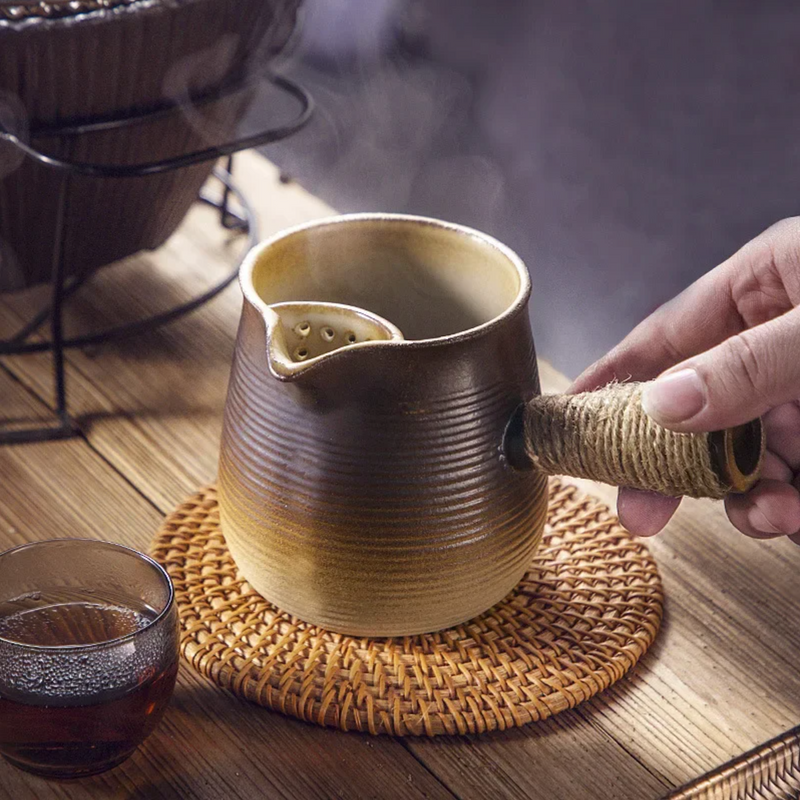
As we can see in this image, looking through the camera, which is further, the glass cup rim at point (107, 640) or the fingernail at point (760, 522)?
the fingernail at point (760, 522)

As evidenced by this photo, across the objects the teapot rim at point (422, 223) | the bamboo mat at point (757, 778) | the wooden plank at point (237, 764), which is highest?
the teapot rim at point (422, 223)

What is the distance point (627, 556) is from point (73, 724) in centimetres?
37

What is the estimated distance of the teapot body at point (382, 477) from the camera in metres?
0.56

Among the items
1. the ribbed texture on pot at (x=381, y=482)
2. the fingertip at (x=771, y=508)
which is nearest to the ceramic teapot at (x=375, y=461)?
the ribbed texture on pot at (x=381, y=482)

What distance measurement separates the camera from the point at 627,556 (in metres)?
0.71

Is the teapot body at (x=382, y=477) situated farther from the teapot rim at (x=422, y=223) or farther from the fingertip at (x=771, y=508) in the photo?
the fingertip at (x=771, y=508)

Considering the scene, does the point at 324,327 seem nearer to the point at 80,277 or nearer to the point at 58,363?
the point at 58,363

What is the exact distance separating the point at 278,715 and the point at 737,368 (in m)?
0.31

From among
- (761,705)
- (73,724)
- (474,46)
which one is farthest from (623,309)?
(73,724)

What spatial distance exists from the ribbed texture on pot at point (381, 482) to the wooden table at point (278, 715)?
8 cm

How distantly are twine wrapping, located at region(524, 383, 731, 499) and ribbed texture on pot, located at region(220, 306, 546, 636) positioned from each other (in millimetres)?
24

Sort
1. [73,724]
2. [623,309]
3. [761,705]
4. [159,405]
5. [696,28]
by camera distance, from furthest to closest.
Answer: [696,28]
[623,309]
[159,405]
[761,705]
[73,724]

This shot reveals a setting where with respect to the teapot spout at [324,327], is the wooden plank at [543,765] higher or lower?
lower

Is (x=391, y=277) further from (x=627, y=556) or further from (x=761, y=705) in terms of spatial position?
(x=761, y=705)
